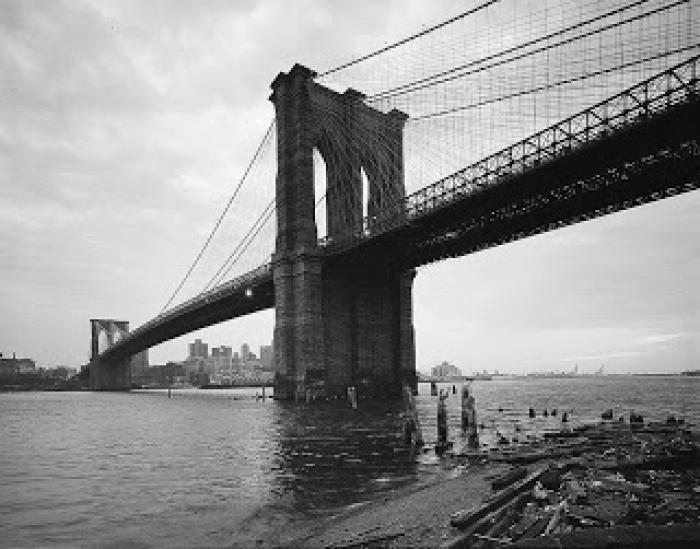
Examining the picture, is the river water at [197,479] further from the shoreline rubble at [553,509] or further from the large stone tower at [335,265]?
the large stone tower at [335,265]

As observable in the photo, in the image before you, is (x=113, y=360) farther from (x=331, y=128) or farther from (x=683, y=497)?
(x=683, y=497)

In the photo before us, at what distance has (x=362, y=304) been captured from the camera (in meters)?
53.9

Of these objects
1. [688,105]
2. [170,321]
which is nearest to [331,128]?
[688,105]

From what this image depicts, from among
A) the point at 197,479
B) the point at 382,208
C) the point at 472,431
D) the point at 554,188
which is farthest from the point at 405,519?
the point at 382,208

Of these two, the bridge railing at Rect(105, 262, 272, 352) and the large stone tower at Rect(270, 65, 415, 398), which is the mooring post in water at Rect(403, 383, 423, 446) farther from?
the bridge railing at Rect(105, 262, 272, 352)

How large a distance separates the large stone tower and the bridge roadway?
296cm

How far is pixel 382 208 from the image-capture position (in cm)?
5547

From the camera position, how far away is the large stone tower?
48125mm

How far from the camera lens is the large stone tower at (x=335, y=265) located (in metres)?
48.1

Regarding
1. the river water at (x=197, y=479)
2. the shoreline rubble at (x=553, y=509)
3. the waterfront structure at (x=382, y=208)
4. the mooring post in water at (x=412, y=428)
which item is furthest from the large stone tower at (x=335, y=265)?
the shoreline rubble at (x=553, y=509)

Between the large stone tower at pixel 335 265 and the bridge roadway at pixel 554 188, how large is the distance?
116 inches

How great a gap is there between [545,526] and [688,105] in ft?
87.1

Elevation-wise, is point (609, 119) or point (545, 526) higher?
point (609, 119)

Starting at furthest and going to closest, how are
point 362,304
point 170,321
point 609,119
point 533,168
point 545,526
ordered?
point 170,321, point 362,304, point 533,168, point 609,119, point 545,526
